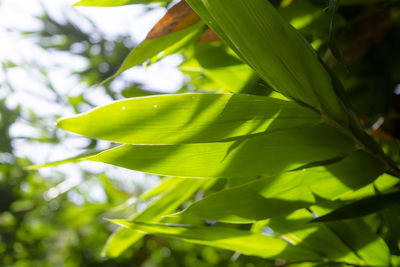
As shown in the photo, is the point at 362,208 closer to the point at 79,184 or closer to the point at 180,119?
the point at 180,119

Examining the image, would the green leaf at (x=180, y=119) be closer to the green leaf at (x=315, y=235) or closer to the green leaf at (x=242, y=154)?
the green leaf at (x=242, y=154)

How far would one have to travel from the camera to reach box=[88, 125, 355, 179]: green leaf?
0.82 ft

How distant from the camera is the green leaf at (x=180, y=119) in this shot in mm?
207

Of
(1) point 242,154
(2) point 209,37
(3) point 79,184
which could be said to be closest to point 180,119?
(1) point 242,154

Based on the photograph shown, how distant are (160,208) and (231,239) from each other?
10cm

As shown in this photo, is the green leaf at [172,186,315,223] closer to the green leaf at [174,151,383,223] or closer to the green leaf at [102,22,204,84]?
the green leaf at [174,151,383,223]

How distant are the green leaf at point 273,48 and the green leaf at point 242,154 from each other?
2 centimetres

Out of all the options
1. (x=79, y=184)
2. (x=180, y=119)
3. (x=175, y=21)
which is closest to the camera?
(x=180, y=119)

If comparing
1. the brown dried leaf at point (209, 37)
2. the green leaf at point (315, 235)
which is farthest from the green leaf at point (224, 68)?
the green leaf at point (315, 235)

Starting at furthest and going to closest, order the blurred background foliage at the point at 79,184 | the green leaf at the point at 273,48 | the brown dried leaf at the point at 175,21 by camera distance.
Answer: the blurred background foliage at the point at 79,184 < the brown dried leaf at the point at 175,21 < the green leaf at the point at 273,48

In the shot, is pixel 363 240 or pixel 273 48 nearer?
pixel 273 48

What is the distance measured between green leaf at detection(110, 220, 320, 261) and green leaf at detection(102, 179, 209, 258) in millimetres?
67

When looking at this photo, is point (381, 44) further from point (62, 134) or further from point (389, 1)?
point (62, 134)

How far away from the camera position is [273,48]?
8.7 inches
